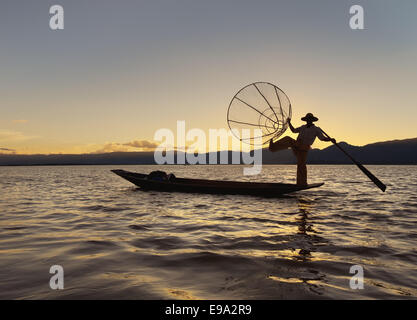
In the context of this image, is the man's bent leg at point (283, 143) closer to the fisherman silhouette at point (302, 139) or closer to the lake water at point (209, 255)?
the fisherman silhouette at point (302, 139)

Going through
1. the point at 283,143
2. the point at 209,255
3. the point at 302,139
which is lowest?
the point at 209,255

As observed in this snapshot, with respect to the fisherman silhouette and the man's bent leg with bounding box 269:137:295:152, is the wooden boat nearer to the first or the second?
the fisherman silhouette

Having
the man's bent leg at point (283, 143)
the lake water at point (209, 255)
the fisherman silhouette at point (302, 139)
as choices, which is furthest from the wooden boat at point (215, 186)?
the lake water at point (209, 255)

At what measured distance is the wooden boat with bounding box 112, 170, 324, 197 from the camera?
57.7 feet

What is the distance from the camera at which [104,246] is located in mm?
7234

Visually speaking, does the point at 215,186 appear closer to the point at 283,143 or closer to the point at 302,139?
the point at 283,143

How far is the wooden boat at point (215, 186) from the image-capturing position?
17586mm

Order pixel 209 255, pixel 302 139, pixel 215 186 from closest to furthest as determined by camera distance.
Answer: pixel 209 255 < pixel 302 139 < pixel 215 186

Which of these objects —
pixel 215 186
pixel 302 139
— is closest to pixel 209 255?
pixel 302 139

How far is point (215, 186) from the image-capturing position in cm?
1930
